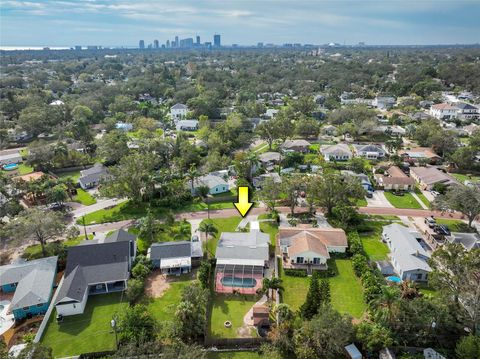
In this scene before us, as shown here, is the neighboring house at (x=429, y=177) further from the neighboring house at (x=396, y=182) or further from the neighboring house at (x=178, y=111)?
the neighboring house at (x=178, y=111)

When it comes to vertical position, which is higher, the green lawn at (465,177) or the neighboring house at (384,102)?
the neighboring house at (384,102)

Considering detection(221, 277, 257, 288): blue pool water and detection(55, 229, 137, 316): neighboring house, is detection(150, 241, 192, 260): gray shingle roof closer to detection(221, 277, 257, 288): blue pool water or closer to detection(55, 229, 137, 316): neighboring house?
detection(55, 229, 137, 316): neighboring house

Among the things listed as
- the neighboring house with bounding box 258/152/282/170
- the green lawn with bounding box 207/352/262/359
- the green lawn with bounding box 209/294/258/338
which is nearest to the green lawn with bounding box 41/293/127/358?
the green lawn with bounding box 207/352/262/359

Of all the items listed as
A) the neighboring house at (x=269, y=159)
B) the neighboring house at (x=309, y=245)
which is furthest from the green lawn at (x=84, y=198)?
the neighboring house at (x=269, y=159)

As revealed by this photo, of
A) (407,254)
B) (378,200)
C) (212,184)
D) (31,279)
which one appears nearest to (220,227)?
(212,184)

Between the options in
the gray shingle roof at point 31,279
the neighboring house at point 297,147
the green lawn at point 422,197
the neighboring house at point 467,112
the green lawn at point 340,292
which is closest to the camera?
the gray shingle roof at point 31,279

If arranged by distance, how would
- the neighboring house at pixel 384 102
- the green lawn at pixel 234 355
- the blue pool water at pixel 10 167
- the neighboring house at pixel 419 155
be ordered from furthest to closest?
the neighboring house at pixel 384 102 < the neighboring house at pixel 419 155 < the blue pool water at pixel 10 167 < the green lawn at pixel 234 355

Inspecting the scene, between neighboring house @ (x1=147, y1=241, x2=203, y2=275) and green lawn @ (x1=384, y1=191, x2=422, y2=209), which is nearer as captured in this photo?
neighboring house @ (x1=147, y1=241, x2=203, y2=275)
